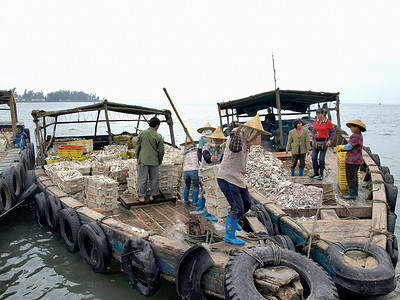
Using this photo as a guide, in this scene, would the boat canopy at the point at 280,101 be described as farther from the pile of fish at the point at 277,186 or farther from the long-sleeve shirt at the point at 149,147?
the long-sleeve shirt at the point at 149,147

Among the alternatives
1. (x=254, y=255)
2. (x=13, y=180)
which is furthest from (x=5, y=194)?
(x=254, y=255)

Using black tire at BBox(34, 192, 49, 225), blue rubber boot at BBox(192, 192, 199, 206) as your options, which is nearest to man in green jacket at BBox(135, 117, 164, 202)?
blue rubber boot at BBox(192, 192, 199, 206)

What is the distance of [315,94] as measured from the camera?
497 inches

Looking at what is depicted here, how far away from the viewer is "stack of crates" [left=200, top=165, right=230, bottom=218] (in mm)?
5574

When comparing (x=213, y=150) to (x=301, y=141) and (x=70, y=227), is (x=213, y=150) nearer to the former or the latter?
(x=70, y=227)

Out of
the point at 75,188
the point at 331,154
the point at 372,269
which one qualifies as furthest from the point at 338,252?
the point at 331,154

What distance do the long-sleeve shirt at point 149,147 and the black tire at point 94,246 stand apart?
1.71 metres

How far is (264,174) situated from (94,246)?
158 inches

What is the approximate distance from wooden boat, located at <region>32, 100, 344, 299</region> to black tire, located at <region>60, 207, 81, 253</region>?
0.02 metres

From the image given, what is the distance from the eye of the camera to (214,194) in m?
5.65

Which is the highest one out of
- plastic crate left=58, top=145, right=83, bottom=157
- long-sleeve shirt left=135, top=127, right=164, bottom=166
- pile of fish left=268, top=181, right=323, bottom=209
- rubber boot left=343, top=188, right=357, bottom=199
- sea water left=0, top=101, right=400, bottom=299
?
long-sleeve shirt left=135, top=127, right=164, bottom=166

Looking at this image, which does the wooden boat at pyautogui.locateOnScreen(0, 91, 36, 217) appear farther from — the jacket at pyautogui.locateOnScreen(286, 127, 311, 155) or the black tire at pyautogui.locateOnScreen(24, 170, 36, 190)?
the jacket at pyautogui.locateOnScreen(286, 127, 311, 155)

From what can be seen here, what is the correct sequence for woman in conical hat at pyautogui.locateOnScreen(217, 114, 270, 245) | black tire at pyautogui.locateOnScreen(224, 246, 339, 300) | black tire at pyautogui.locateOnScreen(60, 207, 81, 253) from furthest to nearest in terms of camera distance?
black tire at pyautogui.locateOnScreen(60, 207, 81, 253), woman in conical hat at pyautogui.locateOnScreen(217, 114, 270, 245), black tire at pyautogui.locateOnScreen(224, 246, 339, 300)

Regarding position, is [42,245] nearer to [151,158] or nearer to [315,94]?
[151,158]
